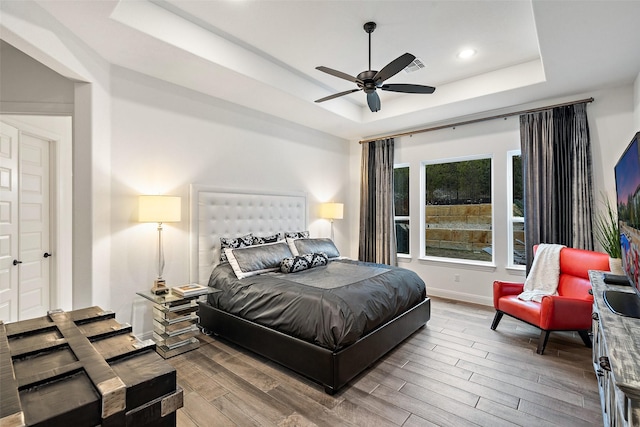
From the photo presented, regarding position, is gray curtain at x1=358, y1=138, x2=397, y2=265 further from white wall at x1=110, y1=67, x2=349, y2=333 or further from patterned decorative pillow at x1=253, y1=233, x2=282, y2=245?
patterned decorative pillow at x1=253, y1=233, x2=282, y2=245

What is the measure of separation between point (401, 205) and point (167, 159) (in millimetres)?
3751

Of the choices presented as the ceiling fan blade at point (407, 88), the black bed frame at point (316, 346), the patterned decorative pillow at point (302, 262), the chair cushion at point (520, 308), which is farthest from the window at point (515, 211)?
the patterned decorative pillow at point (302, 262)

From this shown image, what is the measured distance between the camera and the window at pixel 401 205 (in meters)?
5.33

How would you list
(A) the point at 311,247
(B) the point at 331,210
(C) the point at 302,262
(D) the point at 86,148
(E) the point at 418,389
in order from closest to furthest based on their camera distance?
(E) the point at 418,389
(D) the point at 86,148
(C) the point at 302,262
(A) the point at 311,247
(B) the point at 331,210

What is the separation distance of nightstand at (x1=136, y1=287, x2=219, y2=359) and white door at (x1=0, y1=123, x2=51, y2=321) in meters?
1.35

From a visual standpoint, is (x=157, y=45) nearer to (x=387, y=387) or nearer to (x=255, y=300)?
(x=255, y=300)

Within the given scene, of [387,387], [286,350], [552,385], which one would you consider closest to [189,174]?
[286,350]

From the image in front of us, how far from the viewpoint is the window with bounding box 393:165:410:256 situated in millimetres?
5328

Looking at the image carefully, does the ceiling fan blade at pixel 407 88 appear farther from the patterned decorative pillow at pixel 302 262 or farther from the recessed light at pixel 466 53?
the patterned decorative pillow at pixel 302 262

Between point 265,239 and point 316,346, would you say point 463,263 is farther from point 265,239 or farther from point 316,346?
point 316,346

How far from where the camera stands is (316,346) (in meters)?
2.32

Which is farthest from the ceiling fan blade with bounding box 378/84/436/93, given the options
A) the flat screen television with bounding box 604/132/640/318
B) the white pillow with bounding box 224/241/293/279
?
the white pillow with bounding box 224/241/293/279

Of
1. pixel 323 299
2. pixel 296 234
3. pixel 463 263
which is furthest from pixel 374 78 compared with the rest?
pixel 463 263

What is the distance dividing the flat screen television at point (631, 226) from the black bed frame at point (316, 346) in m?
1.58
